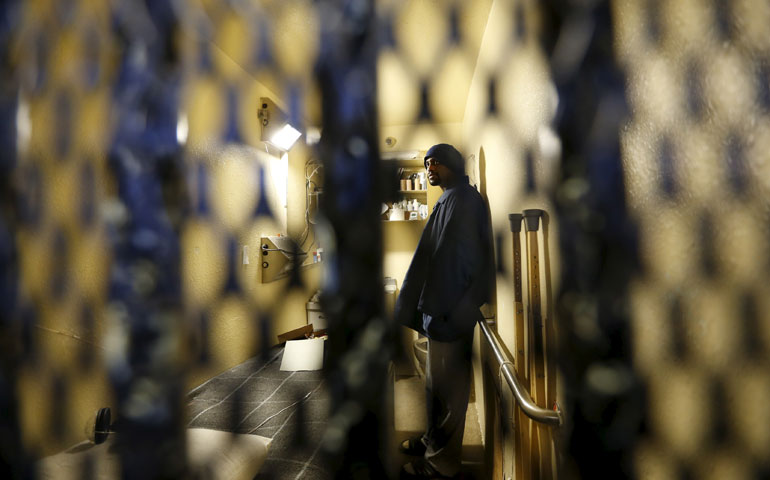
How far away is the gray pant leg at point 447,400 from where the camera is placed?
83 centimetres

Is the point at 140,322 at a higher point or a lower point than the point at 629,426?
higher

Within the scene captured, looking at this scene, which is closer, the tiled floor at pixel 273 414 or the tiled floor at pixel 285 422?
the tiled floor at pixel 273 414

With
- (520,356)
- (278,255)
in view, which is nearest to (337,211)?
(278,255)

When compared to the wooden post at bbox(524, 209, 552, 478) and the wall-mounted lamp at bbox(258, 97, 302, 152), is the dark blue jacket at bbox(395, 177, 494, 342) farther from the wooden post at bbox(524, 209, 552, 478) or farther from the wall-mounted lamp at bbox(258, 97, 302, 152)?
the wall-mounted lamp at bbox(258, 97, 302, 152)

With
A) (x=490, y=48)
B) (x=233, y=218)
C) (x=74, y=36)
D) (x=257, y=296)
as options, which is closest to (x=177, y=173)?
(x=233, y=218)

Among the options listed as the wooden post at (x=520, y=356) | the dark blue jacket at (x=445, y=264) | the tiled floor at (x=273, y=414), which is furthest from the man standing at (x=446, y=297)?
the tiled floor at (x=273, y=414)

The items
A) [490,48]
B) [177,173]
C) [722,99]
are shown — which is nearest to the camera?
[722,99]

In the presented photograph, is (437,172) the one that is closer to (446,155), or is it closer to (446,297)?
(446,155)

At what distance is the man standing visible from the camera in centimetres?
62

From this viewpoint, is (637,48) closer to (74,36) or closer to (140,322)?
(140,322)

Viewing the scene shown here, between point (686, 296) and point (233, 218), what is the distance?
51 cm

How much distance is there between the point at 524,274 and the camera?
61 centimetres

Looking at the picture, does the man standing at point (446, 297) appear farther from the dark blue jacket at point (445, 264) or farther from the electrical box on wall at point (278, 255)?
the electrical box on wall at point (278, 255)

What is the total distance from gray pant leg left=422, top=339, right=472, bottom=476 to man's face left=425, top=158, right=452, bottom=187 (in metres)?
0.57
